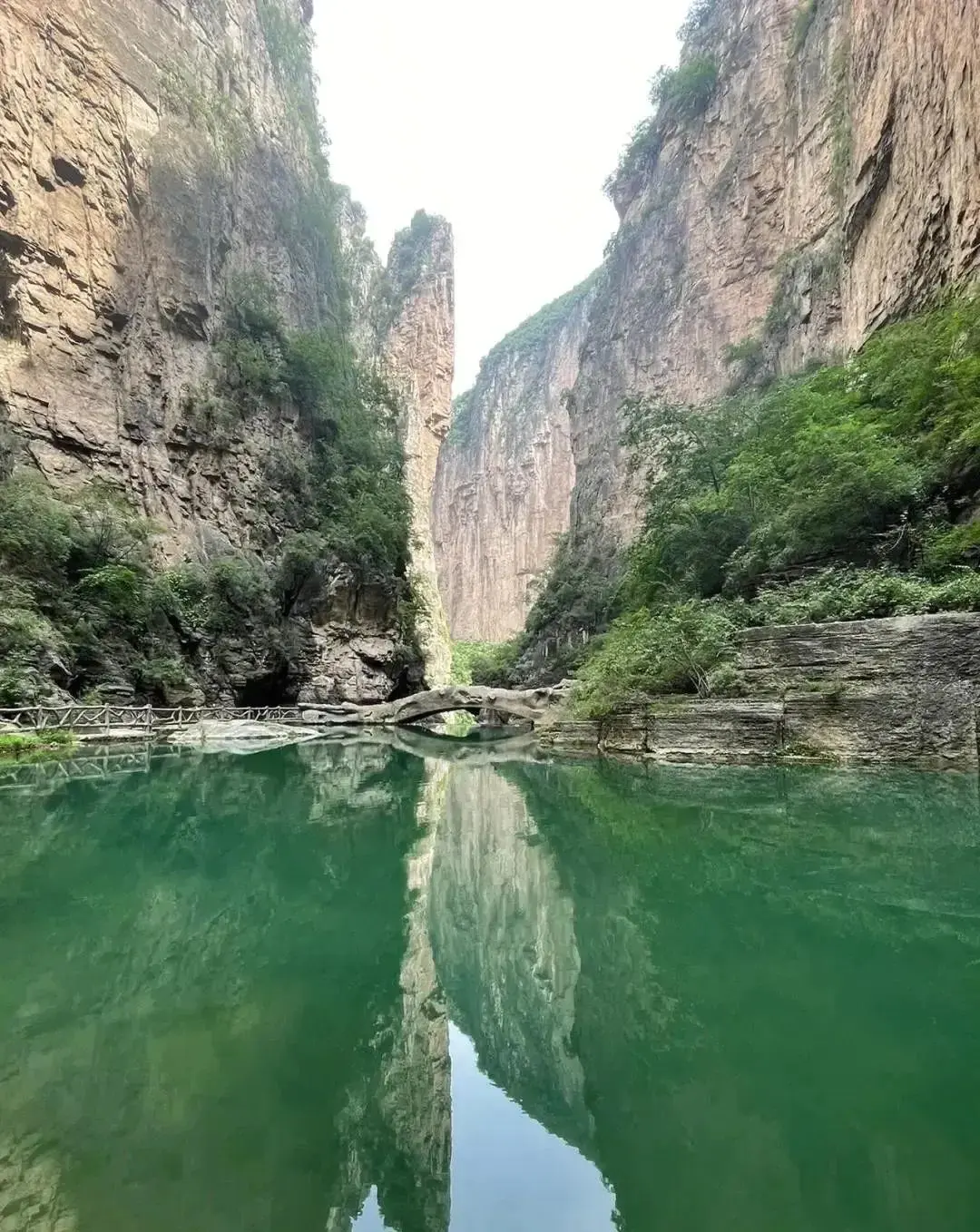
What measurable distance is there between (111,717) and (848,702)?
13595 millimetres

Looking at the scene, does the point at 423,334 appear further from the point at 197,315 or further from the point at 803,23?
the point at 803,23

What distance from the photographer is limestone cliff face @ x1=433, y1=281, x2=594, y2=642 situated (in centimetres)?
6675

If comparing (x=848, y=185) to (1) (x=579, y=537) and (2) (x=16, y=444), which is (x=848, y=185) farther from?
(2) (x=16, y=444)

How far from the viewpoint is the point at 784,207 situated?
24.6 metres

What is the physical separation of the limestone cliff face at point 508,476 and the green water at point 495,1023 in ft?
194

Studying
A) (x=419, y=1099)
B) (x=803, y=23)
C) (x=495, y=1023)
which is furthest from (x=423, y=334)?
(x=419, y=1099)

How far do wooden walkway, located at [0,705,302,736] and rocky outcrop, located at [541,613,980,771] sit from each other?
1028cm

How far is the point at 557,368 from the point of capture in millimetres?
67500

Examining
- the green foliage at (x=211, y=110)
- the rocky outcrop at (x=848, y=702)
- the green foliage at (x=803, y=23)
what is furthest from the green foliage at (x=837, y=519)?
the green foliage at (x=211, y=110)

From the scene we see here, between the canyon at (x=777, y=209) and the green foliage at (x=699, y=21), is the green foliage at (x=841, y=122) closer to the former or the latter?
the canyon at (x=777, y=209)

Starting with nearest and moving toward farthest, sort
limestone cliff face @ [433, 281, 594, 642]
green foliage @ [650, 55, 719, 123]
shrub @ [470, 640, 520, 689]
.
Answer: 1. green foliage @ [650, 55, 719, 123]
2. shrub @ [470, 640, 520, 689]
3. limestone cliff face @ [433, 281, 594, 642]

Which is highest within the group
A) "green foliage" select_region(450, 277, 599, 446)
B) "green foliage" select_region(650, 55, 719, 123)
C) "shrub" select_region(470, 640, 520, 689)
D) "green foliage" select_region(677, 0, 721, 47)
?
"green foliage" select_region(450, 277, 599, 446)

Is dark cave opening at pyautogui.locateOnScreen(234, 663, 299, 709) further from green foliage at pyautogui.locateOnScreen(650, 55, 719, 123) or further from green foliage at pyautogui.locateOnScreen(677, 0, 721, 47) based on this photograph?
green foliage at pyautogui.locateOnScreen(677, 0, 721, 47)

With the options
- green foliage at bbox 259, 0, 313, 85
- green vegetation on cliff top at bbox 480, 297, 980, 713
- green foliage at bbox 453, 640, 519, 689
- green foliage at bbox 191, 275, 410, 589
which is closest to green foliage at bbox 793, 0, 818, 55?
green vegetation on cliff top at bbox 480, 297, 980, 713
